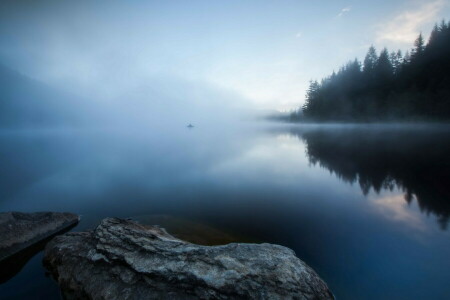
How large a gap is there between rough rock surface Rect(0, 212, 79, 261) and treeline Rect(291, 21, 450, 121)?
68.7 meters

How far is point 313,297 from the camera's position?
167 inches

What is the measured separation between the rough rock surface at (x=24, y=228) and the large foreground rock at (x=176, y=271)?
3612 millimetres

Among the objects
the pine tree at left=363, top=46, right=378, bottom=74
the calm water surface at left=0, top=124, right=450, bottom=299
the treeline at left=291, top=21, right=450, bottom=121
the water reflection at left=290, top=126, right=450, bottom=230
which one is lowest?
the calm water surface at left=0, top=124, right=450, bottom=299

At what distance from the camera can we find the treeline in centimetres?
4841

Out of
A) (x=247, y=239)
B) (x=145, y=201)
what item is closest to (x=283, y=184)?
(x=247, y=239)

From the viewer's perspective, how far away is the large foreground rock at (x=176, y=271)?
4066 mm

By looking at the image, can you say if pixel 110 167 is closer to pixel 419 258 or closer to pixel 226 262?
pixel 226 262

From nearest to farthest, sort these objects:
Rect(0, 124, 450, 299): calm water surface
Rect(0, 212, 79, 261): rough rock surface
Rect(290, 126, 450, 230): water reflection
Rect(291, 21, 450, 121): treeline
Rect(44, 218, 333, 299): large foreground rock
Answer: Rect(44, 218, 333, 299): large foreground rock, Rect(0, 124, 450, 299): calm water surface, Rect(0, 212, 79, 261): rough rock surface, Rect(290, 126, 450, 230): water reflection, Rect(291, 21, 450, 121): treeline

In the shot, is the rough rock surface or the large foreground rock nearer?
the large foreground rock

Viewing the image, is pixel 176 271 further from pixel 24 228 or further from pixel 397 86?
pixel 397 86

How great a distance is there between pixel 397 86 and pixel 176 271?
77.0m

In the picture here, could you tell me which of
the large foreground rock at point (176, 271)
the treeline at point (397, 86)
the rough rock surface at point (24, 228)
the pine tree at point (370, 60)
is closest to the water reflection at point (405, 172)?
the large foreground rock at point (176, 271)

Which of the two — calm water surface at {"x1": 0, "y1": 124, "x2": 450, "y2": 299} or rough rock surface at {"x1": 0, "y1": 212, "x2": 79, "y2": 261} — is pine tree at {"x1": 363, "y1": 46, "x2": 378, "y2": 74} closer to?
calm water surface at {"x1": 0, "y1": 124, "x2": 450, "y2": 299}

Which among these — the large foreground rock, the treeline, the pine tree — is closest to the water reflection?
the large foreground rock
